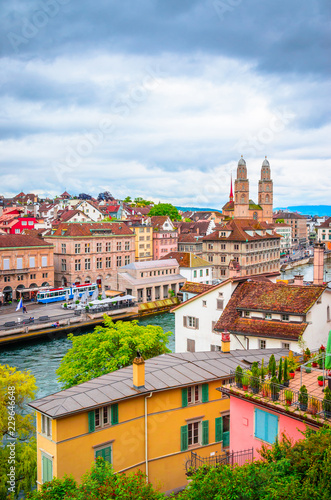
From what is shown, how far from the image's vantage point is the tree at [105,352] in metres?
27.2

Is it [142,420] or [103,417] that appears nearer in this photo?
[103,417]

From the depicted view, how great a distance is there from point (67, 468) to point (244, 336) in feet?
48.7

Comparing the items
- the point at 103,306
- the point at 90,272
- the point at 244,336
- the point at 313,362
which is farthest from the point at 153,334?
the point at 90,272

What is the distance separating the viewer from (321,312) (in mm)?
28156

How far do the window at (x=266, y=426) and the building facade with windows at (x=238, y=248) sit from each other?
81.1 m

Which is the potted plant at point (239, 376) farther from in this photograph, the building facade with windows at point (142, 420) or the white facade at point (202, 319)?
the white facade at point (202, 319)

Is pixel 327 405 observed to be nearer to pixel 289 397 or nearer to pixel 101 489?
pixel 289 397

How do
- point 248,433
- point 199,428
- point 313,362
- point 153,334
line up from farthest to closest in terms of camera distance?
point 153,334
point 199,428
point 313,362
point 248,433

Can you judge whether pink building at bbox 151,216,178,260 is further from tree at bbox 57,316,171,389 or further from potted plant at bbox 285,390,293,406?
potted plant at bbox 285,390,293,406

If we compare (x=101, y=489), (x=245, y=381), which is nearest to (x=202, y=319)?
(x=245, y=381)

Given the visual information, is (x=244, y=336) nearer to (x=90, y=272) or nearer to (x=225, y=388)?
(x=225, y=388)

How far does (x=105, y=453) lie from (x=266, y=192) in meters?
148

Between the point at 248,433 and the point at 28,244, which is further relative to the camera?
the point at 28,244

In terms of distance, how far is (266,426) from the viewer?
1416 cm
